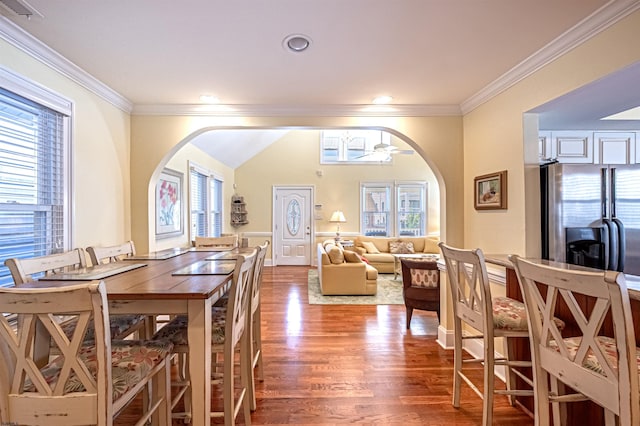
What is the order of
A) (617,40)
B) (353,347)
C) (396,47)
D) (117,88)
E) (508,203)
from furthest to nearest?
(353,347), (117,88), (508,203), (396,47), (617,40)

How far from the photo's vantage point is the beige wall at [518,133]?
5.53ft

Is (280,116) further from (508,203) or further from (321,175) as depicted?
(321,175)

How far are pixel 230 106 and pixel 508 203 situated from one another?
2.61 meters

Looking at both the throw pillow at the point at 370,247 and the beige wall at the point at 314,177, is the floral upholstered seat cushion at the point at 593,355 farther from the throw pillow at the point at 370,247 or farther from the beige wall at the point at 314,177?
the beige wall at the point at 314,177

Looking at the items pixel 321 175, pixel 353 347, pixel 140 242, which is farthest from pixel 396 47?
pixel 321 175

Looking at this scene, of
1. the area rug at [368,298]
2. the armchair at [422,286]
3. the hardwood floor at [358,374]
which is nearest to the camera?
the hardwood floor at [358,374]

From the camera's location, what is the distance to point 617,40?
1.65m

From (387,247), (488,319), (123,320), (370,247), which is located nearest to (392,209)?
(387,247)

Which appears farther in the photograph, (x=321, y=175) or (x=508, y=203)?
(x=321, y=175)

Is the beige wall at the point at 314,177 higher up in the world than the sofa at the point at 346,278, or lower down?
higher up

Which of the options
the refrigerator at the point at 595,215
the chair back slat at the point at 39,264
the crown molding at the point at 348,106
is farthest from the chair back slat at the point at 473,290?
the chair back slat at the point at 39,264

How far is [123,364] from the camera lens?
4.20 feet

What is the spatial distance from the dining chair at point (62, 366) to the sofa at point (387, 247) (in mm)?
5718

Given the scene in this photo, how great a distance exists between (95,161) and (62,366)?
2.01 metres
